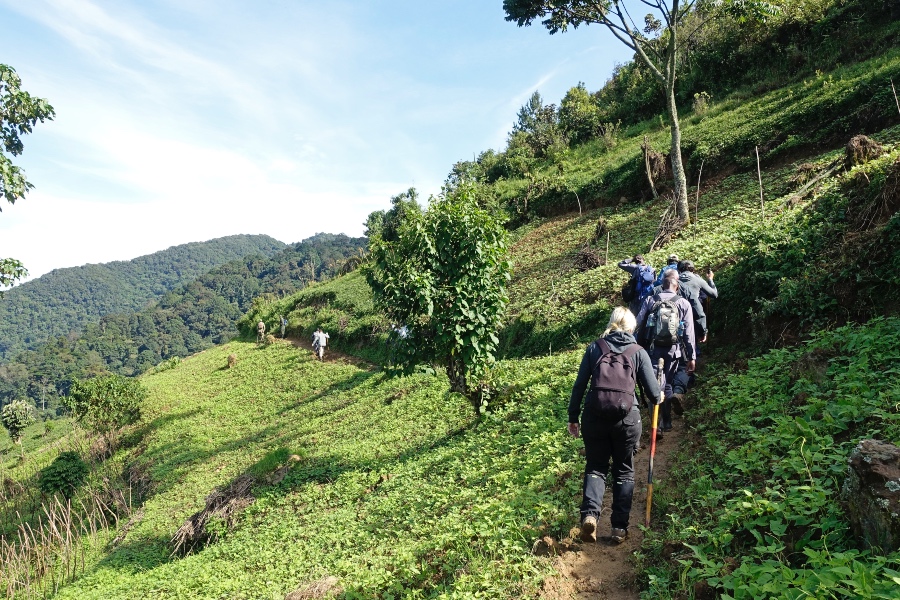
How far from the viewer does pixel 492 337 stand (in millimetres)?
9742

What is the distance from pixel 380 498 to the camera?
328 inches

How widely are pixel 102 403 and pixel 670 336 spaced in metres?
23.3

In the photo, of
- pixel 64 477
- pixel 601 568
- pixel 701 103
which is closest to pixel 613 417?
pixel 601 568

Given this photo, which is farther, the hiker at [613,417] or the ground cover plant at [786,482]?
the hiker at [613,417]

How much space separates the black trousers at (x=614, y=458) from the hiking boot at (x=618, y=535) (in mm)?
44

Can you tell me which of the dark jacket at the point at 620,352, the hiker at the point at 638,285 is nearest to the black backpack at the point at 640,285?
the hiker at the point at 638,285

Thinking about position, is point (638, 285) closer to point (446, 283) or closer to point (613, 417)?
point (446, 283)

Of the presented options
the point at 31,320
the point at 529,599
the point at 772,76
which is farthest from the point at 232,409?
the point at 31,320

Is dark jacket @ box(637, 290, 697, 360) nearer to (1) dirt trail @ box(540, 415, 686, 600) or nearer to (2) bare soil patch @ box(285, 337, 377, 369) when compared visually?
(1) dirt trail @ box(540, 415, 686, 600)

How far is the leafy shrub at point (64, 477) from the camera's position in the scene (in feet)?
50.4

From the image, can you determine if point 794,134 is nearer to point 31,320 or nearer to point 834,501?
point 834,501

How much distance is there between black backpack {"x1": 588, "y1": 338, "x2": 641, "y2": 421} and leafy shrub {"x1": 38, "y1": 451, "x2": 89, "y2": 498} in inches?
716

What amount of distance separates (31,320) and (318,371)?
232109 mm

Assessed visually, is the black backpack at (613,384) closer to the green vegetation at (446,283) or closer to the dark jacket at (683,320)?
the dark jacket at (683,320)
